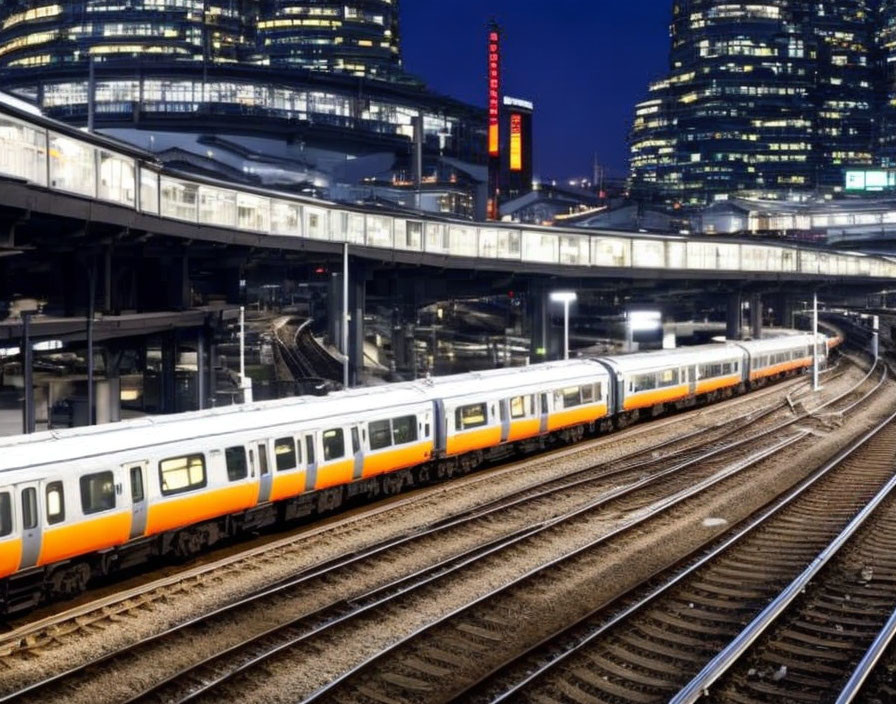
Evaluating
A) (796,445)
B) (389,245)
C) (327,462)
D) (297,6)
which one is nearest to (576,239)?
(389,245)

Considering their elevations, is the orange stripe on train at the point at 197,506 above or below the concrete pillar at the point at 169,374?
below

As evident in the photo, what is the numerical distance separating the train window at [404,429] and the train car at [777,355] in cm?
3004

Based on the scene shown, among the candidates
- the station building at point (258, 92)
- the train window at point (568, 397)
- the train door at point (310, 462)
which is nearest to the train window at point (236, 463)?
the train door at point (310, 462)

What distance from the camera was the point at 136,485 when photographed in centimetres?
1830

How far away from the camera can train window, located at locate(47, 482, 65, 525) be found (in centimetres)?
1659

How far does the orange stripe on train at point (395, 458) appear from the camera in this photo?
2459cm

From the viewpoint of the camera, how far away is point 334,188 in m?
113

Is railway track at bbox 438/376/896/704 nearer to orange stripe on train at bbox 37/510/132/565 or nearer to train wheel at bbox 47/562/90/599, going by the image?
orange stripe on train at bbox 37/510/132/565

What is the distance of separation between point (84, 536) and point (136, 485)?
4.72 feet

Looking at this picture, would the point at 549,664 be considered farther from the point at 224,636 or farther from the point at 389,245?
the point at 389,245

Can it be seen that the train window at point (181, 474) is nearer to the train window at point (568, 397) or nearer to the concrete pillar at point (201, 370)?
the train window at point (568, 397)

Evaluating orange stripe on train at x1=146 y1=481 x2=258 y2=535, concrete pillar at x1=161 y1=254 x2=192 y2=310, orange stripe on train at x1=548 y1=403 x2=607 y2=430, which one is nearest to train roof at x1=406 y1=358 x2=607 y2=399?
orange stripe on train at x1=548 y1=403 x2=607 y2=430

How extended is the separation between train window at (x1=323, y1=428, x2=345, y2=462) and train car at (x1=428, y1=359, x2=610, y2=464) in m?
4.34

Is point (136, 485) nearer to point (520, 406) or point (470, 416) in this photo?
point (470, 416)
